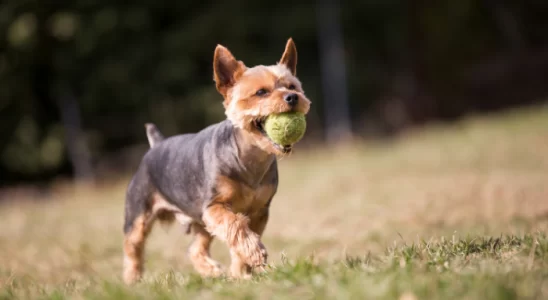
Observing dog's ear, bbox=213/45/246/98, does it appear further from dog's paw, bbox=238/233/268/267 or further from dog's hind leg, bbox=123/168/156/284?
dog's hind leg, bbox=123/168/156/284

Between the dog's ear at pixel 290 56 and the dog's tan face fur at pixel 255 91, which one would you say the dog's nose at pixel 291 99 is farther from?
the dog's ear at pixel 290 56

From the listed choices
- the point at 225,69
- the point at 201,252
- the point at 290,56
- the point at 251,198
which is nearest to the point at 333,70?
the point at 201,252

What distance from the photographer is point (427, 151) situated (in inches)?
573

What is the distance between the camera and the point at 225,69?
179 inches

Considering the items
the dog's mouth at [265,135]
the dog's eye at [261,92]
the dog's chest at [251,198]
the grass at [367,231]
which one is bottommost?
the grass at [367,231]

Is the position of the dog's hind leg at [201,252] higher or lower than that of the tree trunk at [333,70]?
lower

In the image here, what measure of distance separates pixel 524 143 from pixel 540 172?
2.95m

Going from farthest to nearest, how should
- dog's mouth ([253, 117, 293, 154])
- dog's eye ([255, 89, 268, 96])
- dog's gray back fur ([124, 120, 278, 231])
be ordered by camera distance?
dog's gray back fur ([124, 120, 278, 231]) → dog's eye ([255, 89, 268, 96]) → dog's mouth ([253, 117, 293, 154])

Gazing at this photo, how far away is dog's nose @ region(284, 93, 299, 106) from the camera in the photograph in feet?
13.4

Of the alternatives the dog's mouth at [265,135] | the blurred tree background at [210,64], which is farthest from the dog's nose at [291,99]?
the blurred tree background at [210,64]

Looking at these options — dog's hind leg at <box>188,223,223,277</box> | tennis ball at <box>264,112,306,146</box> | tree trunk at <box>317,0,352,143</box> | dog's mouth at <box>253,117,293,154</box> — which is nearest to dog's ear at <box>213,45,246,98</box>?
dog's mouth at <box>253,117,293,154</box>

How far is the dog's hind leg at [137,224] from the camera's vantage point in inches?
209

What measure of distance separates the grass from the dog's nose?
1.07 meters

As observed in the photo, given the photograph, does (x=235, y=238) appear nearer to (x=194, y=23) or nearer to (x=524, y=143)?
(x=524, y=143)
